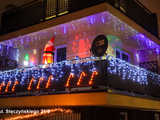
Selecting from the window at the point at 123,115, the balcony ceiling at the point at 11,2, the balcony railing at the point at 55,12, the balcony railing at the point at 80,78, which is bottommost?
the window at the point at 123,115

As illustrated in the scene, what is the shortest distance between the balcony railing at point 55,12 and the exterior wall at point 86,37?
0.70m

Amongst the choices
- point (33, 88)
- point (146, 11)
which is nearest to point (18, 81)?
point (33, 88)

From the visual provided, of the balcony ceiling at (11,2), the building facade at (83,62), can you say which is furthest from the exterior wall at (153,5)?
the balcony ceiling at (11,2)

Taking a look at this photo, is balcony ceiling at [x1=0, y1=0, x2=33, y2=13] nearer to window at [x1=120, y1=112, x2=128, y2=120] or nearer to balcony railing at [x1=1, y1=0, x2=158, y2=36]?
balcony railing at [x1=1, y1=0, x2=158, y2=36]

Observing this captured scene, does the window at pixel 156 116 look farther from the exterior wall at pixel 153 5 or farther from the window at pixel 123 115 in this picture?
the exterior wall at pixel 153 5

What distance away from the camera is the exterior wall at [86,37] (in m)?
12.0

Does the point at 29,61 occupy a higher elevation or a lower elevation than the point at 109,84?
higher

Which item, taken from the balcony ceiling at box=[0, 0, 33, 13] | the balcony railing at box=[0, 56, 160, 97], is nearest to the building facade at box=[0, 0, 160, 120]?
the balcony railing at box=[0, 56, 160, 97]

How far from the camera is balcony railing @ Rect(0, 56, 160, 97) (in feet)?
31.1

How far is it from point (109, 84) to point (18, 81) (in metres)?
5.78

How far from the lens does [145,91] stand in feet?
39.8

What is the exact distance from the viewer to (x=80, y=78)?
9922 mm

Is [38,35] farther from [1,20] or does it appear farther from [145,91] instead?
[145,91]

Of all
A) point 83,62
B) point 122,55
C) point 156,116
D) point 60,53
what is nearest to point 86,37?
point 60,53
